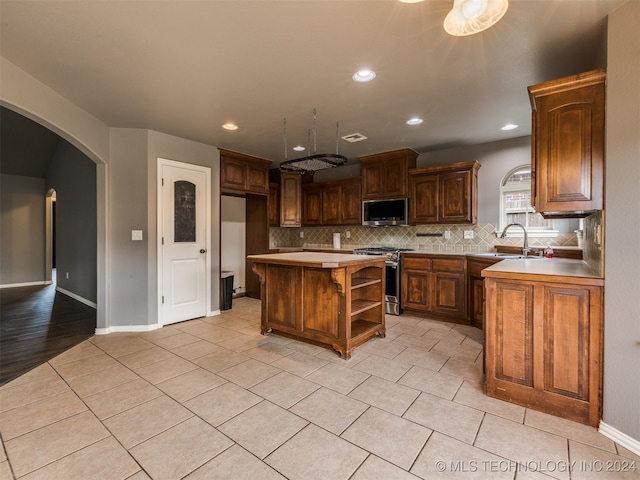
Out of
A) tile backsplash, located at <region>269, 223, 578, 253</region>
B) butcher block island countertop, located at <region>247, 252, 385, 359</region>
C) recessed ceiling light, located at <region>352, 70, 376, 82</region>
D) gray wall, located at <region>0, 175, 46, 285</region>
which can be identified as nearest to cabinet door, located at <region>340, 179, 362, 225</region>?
tile backsplash, located at <region>269, 223, 578, 253</region>

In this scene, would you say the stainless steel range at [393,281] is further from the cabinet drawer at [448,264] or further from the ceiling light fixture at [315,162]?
the ceiling light fixture at [315,162]

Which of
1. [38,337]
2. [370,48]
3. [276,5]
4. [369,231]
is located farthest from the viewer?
[369,231]

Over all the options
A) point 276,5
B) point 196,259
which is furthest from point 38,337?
point 276,5

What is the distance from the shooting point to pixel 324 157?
2896 mm

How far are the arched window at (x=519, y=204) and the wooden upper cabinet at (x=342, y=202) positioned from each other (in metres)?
2.13

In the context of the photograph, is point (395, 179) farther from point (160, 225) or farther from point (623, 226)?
point (160, 225)

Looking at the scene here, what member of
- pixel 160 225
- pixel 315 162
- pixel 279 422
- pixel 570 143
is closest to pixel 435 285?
pixel 315 162

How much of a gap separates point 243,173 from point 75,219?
3315mm

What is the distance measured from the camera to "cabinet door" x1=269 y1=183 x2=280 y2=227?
5.76 m

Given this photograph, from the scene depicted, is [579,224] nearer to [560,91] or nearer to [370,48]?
[560,91]

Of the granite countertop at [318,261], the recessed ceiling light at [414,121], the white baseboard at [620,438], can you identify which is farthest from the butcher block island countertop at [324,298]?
the white baseboard at [620,438]

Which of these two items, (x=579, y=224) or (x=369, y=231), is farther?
(x=369, y=231)

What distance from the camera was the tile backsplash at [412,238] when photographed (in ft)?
13.9

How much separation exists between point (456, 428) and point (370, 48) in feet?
8.43
